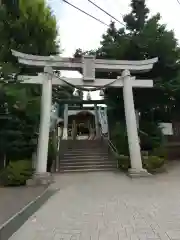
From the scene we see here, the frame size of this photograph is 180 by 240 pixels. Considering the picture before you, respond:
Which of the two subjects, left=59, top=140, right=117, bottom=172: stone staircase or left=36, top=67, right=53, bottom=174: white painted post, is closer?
left=36, top=67, right=53, bottom=174: white painted post

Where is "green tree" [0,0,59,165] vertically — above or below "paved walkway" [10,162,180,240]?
above

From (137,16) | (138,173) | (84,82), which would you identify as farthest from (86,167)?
(137,16)

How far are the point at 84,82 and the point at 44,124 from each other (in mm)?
2777

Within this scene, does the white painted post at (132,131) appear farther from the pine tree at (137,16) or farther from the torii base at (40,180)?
the pine tree at (137,16)

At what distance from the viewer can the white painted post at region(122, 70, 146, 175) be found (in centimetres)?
1131

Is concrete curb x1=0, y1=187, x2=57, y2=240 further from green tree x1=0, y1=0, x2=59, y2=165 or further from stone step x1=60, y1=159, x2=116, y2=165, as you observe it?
Answer: stone step x1=60, y1=159, x2=116, y2=165

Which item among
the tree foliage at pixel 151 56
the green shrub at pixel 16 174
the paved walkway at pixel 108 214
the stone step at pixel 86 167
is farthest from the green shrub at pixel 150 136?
the green shrub at pixel 16 174

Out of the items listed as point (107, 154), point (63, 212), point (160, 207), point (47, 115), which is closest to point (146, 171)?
point (107, 154)

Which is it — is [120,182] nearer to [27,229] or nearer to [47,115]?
[47,115]

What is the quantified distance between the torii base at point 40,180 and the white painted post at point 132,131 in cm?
348

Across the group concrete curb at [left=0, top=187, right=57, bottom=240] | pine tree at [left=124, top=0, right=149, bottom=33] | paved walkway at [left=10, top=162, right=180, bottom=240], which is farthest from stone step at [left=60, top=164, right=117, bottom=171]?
pine tree at [left=124, top=0, right=149, bottom=33]

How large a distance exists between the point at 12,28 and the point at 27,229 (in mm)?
12165

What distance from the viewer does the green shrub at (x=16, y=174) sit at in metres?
9.34

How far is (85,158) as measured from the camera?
13.8 metres
